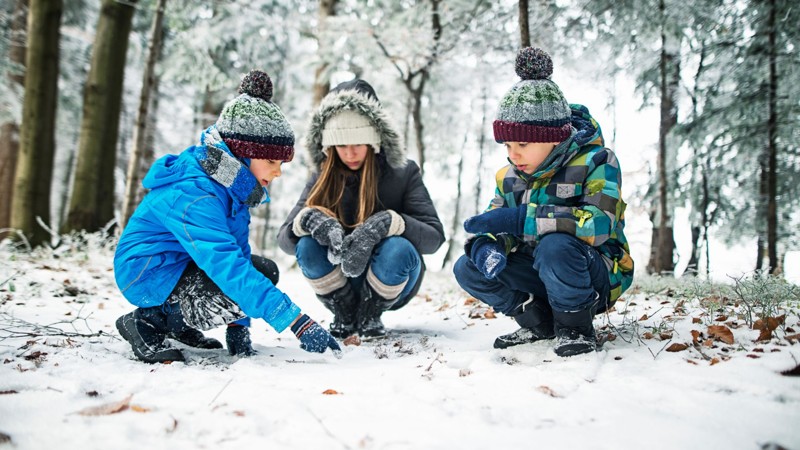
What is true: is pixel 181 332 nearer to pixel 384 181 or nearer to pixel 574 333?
pixel 384 181

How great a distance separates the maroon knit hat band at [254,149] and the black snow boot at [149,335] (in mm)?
934

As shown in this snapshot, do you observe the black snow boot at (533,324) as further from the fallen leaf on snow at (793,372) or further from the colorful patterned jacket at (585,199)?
the fallen leaf on snow at (793,372)

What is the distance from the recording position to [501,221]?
8.03 ft

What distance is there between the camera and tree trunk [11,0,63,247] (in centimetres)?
691

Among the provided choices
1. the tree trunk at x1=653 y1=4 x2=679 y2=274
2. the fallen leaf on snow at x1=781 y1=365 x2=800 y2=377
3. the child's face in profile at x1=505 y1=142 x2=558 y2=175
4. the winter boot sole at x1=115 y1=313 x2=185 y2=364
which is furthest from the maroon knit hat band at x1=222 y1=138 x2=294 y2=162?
the tree trunk at x1=653 y1=4 x2=679 y2=274

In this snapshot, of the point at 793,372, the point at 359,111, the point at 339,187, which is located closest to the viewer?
the point at 793,372

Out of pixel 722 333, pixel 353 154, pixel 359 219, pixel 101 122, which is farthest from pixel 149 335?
pixel 101 122

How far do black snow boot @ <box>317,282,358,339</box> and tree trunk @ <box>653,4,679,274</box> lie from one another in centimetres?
599

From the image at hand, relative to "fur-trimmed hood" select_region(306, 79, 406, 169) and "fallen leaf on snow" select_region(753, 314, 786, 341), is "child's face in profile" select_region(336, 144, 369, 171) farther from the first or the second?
"fallen leaf on snow" select_region(753, 314, 786, 341)

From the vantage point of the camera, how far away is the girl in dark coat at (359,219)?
10.2 feet

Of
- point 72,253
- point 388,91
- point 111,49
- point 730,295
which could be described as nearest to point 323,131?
point 730,295

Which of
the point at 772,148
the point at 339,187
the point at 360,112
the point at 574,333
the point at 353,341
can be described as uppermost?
the point at 772,148

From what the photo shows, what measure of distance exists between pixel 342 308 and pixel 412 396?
1609 millimetres

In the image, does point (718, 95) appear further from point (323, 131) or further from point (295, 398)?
point (295, 398)
